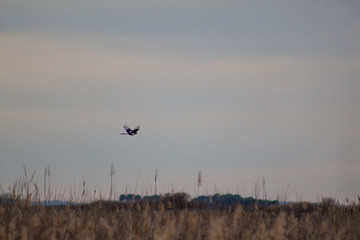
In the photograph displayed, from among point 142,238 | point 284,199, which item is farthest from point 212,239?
point 284,199

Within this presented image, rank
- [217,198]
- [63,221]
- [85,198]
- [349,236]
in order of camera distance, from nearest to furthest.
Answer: [349,236] → [63,221] → [85,198] → [217,198]

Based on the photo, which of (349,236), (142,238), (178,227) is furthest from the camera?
(349,236)

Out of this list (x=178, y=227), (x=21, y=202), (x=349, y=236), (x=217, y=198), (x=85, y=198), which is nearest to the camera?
(x=178, y=227)

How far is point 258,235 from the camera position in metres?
6.05

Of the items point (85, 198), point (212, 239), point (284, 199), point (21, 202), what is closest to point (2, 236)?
point (212, 239)

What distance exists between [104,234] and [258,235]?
2.05m

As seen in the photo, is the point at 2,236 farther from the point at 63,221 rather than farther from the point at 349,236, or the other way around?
the point at 349,236

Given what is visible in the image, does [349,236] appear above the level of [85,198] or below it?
below

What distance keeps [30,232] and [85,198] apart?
12.4 ft

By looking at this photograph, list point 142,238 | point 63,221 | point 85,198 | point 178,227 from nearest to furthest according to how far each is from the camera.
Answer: point 142,238 < point 178,227 < point 63,221 < point 85,198

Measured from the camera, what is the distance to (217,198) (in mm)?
11422

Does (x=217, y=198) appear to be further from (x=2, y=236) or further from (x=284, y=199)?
(x=2, y=236)

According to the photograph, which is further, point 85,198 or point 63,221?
point 85,198

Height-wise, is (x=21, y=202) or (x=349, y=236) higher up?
(x=21, y=202)
